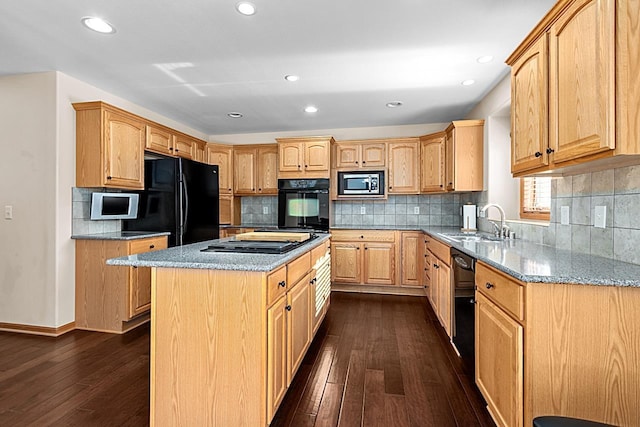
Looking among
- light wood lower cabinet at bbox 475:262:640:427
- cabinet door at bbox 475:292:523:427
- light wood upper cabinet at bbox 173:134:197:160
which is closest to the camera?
light wood lower cabinet at bbox 475:262:640:427

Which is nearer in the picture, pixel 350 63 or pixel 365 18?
pixel 365 18

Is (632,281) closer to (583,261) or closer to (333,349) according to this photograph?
(583,261)

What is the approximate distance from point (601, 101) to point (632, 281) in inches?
27.8

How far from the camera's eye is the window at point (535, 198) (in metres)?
2.75

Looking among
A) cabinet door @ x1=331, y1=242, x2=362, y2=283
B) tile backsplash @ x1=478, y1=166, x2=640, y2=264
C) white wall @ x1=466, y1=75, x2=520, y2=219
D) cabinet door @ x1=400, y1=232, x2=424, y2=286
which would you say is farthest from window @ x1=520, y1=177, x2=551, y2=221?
cabinet door @ x1=331, y1=242, x2=362, y2=283

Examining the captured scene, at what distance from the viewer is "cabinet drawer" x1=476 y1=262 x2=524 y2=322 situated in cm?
136

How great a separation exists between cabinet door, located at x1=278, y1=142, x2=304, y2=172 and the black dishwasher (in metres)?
2.62

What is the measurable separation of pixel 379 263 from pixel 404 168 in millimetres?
1374

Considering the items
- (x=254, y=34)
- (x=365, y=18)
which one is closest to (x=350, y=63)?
(x=365, y=18)

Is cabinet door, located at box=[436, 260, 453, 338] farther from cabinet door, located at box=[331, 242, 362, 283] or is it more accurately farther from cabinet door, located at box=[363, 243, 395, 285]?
cabinet door, located at box=[331, 242, 362, 283]

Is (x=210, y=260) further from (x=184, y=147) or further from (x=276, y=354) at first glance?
(x=184, y=147)

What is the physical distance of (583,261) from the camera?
1.61 meters

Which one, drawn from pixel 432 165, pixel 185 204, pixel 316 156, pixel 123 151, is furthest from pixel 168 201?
pixel 432 165

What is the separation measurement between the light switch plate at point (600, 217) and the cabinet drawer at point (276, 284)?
176 centimetres
